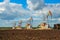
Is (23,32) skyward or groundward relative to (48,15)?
groundward

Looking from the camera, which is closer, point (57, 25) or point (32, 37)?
point (32, 37)

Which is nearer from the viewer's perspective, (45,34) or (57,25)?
(45,34)

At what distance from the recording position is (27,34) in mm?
13039

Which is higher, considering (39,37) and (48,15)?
(48,15)

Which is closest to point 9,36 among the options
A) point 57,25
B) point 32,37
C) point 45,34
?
point 32,37

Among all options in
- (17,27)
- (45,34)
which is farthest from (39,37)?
(17,27)

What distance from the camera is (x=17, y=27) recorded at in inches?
547

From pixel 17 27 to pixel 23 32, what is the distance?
100 cm

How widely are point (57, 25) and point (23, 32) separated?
2528 mm

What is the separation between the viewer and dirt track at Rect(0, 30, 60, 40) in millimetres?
13016

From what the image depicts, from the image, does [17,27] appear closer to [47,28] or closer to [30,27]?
[30,27]

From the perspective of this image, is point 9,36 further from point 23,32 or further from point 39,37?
point 39,37

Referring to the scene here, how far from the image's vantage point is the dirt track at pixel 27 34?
13.0m

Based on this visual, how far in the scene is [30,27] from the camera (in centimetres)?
1384
